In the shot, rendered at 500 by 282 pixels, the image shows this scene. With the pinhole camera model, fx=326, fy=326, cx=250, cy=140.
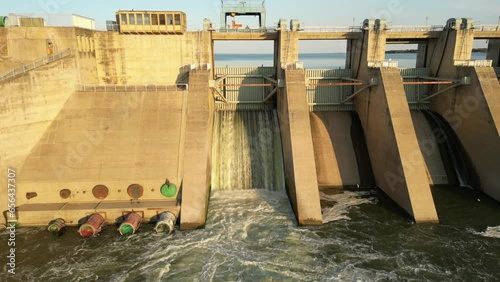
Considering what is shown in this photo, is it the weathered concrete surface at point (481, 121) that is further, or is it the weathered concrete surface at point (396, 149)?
the weathered concrete surface at point (481, 121)

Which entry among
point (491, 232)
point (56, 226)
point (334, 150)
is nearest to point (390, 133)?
point (334, 150)

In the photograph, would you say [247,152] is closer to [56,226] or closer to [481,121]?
[56,226]

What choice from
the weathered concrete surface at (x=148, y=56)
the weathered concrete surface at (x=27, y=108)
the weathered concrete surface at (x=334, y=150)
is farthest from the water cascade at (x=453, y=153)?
the weathered concrete surface at (x=27, y=108)

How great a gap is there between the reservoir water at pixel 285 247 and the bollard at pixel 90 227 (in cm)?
38

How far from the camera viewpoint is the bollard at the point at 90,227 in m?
18.4

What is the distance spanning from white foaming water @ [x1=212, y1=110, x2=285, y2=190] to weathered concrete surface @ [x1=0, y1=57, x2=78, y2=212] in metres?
11.9

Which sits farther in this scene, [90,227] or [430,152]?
[430,152]

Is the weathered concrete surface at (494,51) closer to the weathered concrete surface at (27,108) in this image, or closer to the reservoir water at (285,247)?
the reservoir water at (285,247)

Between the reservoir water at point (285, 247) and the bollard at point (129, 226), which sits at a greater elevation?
the bollard at point (129, 226)

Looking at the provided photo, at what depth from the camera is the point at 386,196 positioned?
23578 millimetres

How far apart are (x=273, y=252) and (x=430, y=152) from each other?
17.5 m

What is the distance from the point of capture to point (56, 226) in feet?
61.8

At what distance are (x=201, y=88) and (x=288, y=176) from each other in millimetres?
8982

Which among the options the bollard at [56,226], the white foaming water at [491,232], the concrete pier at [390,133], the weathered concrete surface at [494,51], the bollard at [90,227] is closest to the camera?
the bollard at [90,227]
